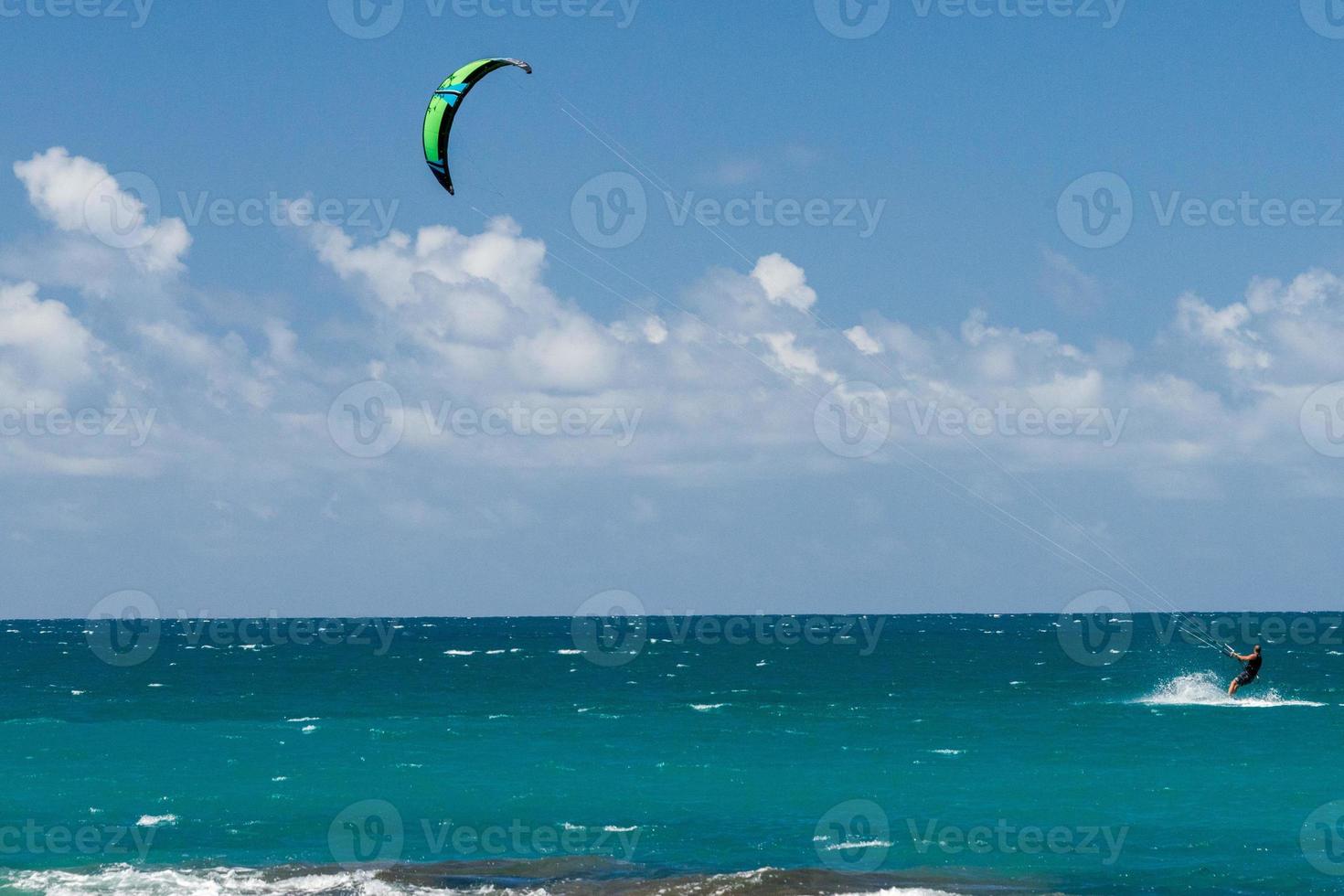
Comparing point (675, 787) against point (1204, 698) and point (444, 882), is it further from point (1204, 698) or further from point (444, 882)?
point (1204, 698)

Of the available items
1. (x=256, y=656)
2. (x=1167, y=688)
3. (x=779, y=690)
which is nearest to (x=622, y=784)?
(x=779, y=690)

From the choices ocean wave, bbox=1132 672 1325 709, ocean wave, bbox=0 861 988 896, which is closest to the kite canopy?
ocean wave, bbox=0 861 988 896

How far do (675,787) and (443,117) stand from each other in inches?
901

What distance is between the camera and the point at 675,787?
1702 inches

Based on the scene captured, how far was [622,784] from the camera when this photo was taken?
43.9 meters

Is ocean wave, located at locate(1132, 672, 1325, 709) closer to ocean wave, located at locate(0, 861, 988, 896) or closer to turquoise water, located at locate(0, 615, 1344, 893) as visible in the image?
turquoise water, located at locate(0, 615, 1344, 893)

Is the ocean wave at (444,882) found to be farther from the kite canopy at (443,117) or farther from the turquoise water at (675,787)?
the kite canopy at (443,117)

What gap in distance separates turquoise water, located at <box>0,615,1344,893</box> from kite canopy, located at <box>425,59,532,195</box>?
48.2ft

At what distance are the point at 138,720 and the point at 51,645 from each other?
117916 millimetres

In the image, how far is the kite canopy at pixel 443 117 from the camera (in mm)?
28953

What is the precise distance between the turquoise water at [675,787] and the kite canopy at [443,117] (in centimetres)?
1468

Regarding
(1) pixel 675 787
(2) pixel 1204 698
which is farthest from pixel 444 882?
(2) pixel 1204 698

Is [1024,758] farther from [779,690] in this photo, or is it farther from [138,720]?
[138,720]

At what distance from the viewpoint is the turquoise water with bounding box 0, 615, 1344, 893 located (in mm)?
30922
